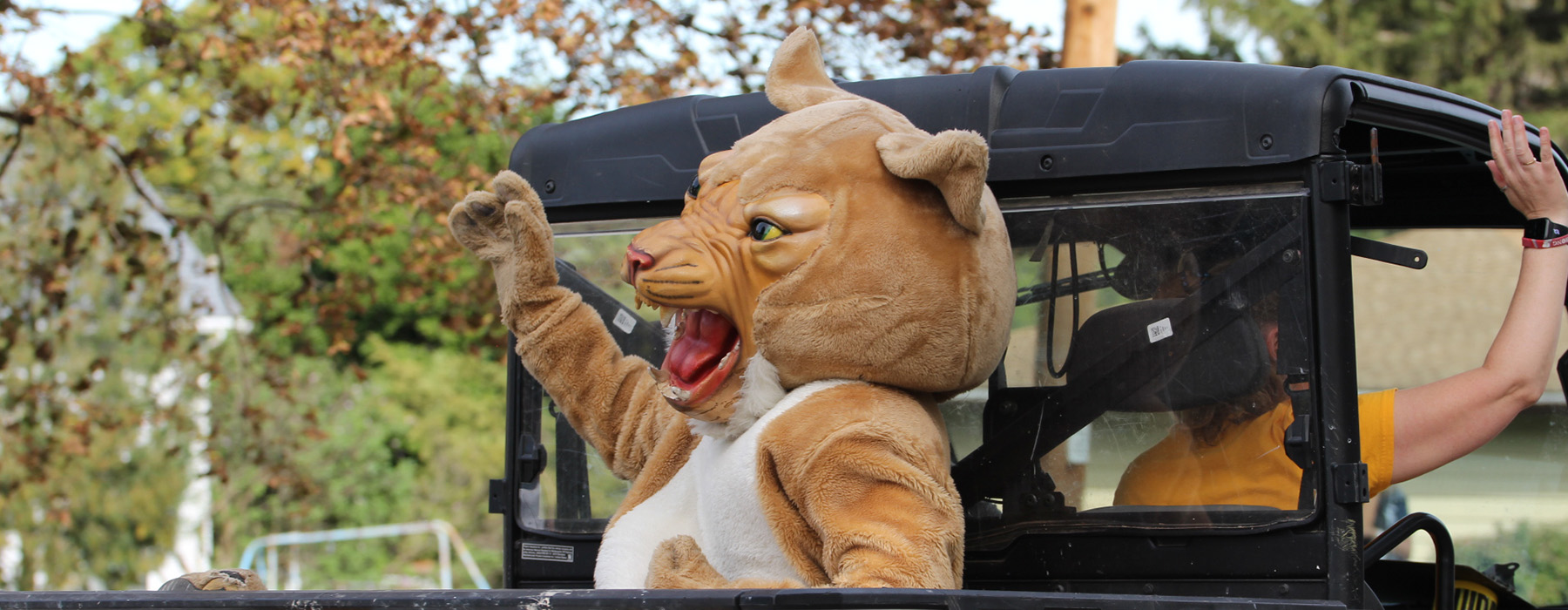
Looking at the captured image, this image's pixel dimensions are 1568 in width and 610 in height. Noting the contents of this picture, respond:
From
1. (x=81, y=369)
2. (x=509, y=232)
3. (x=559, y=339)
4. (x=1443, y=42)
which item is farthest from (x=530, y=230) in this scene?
(x=1443, y=42)

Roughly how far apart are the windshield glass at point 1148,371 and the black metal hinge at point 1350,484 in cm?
6

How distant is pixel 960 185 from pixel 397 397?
18.9 meters

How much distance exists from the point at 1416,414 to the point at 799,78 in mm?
1502

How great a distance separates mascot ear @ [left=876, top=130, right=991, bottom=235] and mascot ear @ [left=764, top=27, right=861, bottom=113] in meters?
0.39

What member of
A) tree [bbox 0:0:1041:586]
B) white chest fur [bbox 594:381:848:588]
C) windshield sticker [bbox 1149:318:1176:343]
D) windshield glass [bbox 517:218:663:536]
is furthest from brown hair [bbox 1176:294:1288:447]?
tree [bbox 0:0:1041:586]

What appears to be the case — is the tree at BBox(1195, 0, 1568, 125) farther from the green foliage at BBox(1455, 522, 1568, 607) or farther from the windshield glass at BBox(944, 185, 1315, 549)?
the windshield glass at BBox(944, 185, 1315, 549)

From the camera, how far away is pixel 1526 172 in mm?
2797

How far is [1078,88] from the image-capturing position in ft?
9.71

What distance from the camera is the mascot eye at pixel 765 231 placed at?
2.71 m

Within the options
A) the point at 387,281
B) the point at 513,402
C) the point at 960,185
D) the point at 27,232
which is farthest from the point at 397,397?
the point at 960,185

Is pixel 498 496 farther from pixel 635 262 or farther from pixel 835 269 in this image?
pixel 835 269

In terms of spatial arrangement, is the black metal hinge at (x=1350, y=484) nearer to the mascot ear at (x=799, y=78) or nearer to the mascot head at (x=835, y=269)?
the mascot head at (x=835, y=269)

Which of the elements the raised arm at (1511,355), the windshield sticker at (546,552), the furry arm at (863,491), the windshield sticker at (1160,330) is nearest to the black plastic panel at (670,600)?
the furry arm at (863,491)

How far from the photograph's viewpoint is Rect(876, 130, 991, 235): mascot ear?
8.27ft
